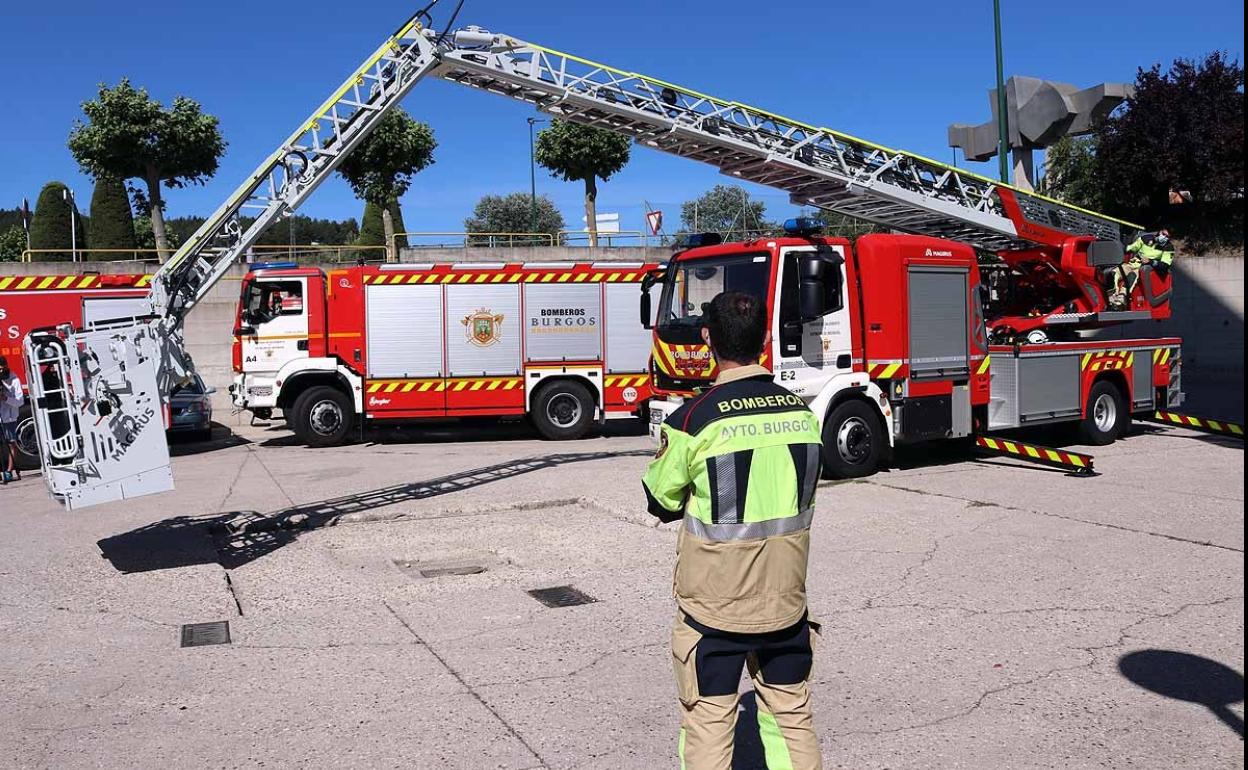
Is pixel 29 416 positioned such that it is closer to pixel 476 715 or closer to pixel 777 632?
pixel 476 715

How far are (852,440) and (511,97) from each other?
5862 mm

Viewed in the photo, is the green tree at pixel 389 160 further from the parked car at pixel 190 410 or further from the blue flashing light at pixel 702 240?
the blue flashing light at pixel 702 240

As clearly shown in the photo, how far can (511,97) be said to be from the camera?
1255 centimetres

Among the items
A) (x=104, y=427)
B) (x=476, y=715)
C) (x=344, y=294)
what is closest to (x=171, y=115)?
(x=344, y=294)

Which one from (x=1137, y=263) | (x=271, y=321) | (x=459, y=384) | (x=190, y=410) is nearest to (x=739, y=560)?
(x=1137, y=263)

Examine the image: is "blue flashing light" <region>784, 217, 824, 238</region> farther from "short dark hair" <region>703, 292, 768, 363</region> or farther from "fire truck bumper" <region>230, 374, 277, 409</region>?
"fire truck bumper" <region>230, 374, 277, 409</region>

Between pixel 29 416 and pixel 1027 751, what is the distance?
1481cm

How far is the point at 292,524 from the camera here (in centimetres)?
943

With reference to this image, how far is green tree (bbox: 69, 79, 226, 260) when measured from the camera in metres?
32.8

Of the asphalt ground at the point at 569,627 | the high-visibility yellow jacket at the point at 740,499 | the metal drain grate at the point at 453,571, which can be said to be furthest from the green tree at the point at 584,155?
the high-visibility yellow jacket at the point at 740,499

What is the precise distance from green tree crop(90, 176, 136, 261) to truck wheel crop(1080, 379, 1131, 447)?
35164 millimetres

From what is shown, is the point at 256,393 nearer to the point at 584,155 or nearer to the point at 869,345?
the point at 869,345

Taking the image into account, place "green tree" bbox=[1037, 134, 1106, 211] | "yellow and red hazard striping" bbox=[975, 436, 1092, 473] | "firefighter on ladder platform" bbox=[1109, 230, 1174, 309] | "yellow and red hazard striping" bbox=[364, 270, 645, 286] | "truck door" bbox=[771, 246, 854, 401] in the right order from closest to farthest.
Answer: "truck door" bbox=[771, 246, 854, 401]
"yellow and red hazard striping" bbox=[975, 436, 1092, 473]
"firefighter on ladder platform" bbox=[1109, 230, 1174, 309]
"yellow and red hazard striping" bbox=[364, 270, 645, 286]
"green tree" bbox=[1037, 134, 1106, 211]

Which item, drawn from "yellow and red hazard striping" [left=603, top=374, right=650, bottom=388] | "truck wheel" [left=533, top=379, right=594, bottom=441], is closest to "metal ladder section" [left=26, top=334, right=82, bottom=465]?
"truck wheel" [left=533, top=379, right=594, bottom=441]
